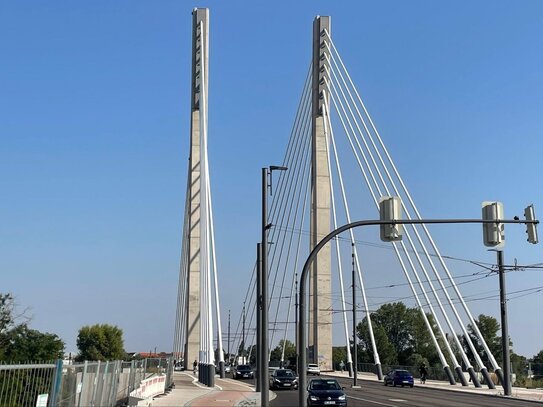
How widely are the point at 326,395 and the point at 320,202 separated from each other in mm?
32284

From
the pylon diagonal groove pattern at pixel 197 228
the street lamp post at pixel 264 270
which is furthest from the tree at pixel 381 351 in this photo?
the street lamp post at pixel 264 270

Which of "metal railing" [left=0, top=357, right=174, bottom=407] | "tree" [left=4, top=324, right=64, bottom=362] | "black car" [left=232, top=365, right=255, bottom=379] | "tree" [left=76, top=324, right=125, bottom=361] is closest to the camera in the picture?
"metal railing" [left=0, top=357, right=174, bottom=407]

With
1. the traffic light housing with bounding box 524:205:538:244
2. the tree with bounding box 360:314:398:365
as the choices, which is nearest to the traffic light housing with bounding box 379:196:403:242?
the traffic light housing with bounding box 524:205:538:244

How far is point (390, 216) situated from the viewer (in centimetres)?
1816

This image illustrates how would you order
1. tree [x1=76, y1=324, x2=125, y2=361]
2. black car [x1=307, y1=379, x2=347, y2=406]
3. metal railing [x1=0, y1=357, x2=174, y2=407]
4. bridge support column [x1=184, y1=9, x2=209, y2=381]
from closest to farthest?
metal railing [x1=0, y1=357, x2=174, y2=407], black car [x1=307, y1=379, x2=347, y2=406], bridge support column [x1=184, y1=9, x2=209, y2=381], tree [x1=76, y1=324, x2=125, y2=361]

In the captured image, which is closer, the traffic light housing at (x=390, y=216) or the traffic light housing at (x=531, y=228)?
the traffic light housing at (x=390, y=216)

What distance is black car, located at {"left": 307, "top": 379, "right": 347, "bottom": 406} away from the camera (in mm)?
29500

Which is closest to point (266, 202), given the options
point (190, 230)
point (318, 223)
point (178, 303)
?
point (318, 223)

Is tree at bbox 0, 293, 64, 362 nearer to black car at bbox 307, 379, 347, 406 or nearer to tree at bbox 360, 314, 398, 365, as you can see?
black car at bbox 307, 379, 347, 406

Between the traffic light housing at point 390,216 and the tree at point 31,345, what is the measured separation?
26674mm

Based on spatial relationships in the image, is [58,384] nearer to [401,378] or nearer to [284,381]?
[284,381]

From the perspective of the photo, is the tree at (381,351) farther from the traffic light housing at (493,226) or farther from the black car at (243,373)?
the traffic light housing at (493,226)

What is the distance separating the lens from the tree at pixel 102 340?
93.8m

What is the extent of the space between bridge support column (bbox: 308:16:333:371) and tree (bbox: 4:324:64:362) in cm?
2238
